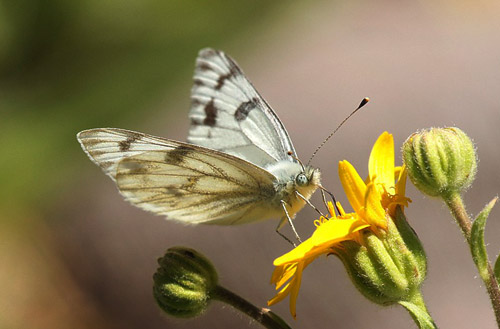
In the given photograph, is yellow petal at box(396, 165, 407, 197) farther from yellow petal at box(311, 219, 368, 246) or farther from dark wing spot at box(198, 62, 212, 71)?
dark wing spot at box(198, 62, 212, 71)

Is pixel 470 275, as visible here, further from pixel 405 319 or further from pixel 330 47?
pixel 330 47

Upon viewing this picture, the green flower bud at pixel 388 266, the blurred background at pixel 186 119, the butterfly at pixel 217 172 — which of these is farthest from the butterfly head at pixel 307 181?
the blurred background at pixel 186 119

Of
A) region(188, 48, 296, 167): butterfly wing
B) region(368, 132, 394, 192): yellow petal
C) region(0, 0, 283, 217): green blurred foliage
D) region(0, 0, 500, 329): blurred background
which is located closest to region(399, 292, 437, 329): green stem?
region(368, 132, 394, 192): yellow petal

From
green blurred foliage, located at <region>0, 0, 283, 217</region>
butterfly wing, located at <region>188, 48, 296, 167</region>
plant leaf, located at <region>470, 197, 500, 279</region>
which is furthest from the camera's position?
green blurred foliage, located at <region>0, 0, 283, 217</region>

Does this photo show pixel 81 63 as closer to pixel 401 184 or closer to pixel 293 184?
pixel 293 184

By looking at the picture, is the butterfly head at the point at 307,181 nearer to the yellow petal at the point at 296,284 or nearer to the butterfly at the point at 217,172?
the butterfly at the point at 217,172

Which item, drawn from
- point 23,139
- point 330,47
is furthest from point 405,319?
point 23,139
